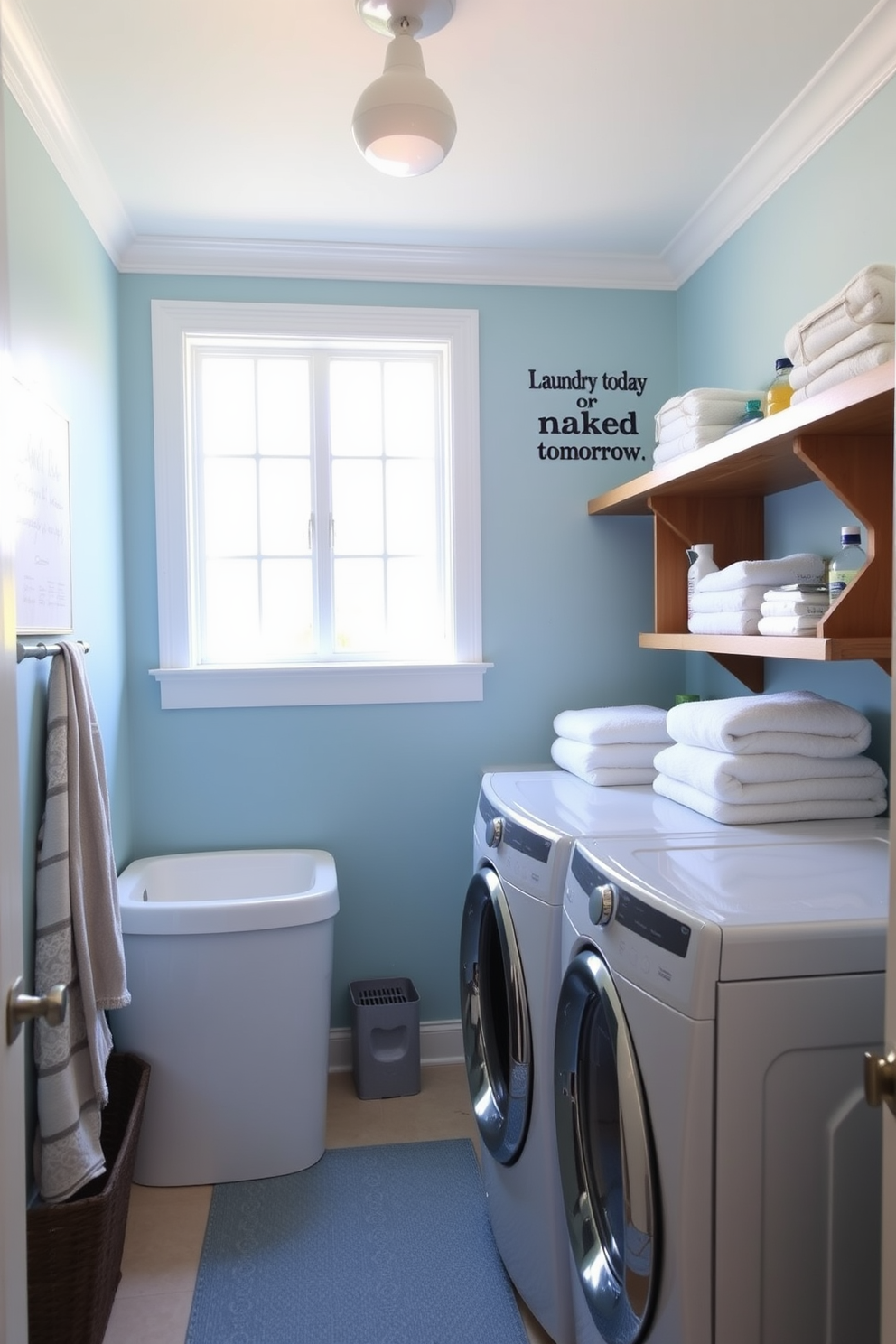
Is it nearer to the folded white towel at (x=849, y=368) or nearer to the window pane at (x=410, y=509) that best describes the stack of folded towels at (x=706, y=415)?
the folded white towel at (x=849, y=368)

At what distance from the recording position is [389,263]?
107 inches

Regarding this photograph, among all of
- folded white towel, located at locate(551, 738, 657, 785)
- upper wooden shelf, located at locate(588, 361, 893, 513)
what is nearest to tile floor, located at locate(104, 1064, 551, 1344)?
folded white towel, located at locate(551, 738, 657, 785)

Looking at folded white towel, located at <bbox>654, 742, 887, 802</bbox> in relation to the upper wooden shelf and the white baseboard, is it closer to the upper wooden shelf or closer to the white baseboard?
the upper wooden shelf

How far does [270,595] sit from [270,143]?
120cm

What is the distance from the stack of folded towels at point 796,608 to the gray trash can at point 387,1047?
150 centimetres

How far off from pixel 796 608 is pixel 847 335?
465mm

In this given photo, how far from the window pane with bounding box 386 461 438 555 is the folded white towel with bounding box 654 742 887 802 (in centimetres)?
132

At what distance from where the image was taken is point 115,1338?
178 cm

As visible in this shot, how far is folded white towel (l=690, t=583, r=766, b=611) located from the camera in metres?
1.89

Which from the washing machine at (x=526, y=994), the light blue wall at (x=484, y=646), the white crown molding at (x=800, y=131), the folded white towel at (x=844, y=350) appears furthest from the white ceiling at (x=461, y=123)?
the washing machine at (x=526, y=994)

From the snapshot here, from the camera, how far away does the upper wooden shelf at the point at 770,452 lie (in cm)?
145

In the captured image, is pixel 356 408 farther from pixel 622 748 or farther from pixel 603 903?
pixel 603 903

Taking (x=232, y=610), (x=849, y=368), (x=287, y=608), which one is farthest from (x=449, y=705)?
(x=849, y=368)

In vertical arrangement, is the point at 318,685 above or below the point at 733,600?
below
